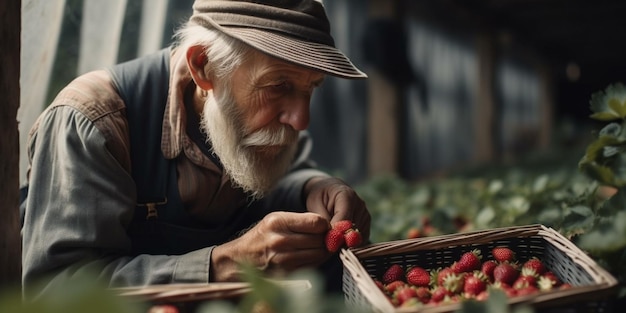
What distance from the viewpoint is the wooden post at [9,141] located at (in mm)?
1599

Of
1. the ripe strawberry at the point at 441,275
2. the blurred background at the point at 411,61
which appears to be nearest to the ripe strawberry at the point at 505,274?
the ripe strawberry at the point at 441,275

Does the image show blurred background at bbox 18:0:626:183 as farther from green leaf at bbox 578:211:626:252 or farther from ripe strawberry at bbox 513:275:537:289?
green leaf at bbox 578:211:626:252

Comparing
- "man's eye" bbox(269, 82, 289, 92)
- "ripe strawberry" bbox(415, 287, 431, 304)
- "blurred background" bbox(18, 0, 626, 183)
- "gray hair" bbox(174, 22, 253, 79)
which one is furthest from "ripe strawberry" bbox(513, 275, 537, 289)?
"blurred background" bbox(18, 0, 626, 183)

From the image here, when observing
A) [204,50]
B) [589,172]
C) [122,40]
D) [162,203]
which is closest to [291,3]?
[204,50]

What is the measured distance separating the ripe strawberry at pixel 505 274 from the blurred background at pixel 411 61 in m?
1.77

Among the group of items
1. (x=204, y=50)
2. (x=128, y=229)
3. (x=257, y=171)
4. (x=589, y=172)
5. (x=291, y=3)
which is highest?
(x=291, y=3)

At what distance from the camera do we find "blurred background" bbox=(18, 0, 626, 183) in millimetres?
2920

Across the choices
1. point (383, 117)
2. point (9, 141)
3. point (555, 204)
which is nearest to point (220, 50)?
point (9, 141)

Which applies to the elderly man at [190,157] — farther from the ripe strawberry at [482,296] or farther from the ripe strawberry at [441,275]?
the ripe strawberry at [482,296]

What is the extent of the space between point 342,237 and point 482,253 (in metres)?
0.41

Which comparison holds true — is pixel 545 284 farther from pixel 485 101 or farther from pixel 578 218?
pixel 485 101

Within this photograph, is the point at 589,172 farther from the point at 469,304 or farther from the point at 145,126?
the point at 145,126

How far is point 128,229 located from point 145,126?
0.35m

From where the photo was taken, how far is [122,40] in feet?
10.9
